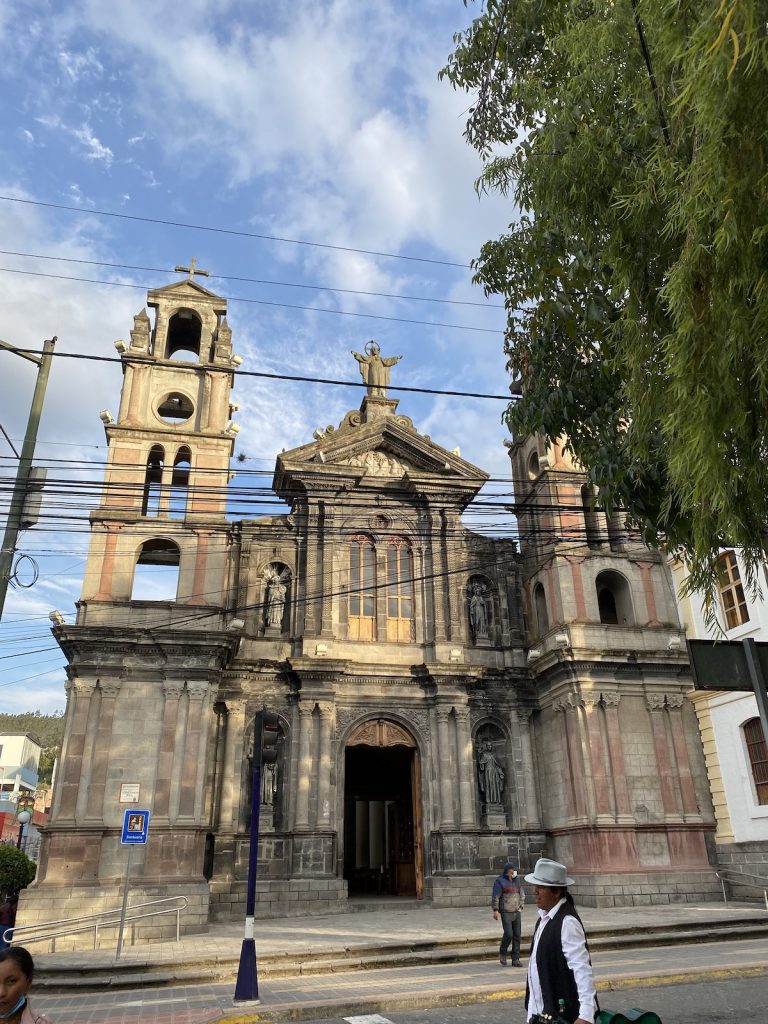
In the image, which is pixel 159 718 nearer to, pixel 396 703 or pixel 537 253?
pixel 396 703

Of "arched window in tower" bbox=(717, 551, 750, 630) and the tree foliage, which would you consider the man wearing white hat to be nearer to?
the tree foliage

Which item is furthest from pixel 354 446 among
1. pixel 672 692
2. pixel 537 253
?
pixel 537 253

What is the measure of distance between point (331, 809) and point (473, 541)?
35.1 ft

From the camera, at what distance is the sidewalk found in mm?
10820

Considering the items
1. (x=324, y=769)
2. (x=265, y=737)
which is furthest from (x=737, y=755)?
(x=265, y=737)

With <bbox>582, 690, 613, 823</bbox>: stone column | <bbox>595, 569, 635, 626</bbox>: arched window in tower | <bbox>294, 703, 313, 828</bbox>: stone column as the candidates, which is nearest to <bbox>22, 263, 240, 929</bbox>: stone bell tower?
<bbox>294, 703, 313, 828</bbox>: stone column

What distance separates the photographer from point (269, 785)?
75.4 ft

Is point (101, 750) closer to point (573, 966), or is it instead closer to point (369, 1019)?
point (369, 1019)

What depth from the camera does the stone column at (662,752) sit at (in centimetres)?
2298

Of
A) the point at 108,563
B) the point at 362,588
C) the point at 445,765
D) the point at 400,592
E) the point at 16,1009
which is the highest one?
the point at 400,592

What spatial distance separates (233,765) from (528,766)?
9.64 metres

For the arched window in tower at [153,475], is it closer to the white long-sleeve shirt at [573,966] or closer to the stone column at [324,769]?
the stone column at [324,769]

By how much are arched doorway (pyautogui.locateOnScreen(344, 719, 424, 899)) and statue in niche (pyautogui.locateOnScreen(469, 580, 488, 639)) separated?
4.51m

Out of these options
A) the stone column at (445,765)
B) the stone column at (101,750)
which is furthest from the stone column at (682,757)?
the stone column at (101,750)
